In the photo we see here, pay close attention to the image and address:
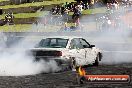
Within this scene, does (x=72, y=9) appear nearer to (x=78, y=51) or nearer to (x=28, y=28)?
(x=28, y=28)

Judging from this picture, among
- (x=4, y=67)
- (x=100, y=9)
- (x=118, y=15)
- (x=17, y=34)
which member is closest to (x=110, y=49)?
(x=118, y=15)

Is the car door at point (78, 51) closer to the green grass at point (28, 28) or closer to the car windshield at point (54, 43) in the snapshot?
the car windshield at point (54, 43)

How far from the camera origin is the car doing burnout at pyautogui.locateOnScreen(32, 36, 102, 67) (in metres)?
16.0

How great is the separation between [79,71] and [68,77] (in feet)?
10.8

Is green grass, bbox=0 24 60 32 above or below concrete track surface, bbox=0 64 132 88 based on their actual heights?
below

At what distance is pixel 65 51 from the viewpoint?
1623 centimetres

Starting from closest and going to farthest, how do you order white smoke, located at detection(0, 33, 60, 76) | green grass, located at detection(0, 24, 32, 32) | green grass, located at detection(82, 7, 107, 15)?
white smoke, located at detection(0, 33, 60, 76) < green grass, located at detection(82, 7, 107, 15) < green grass, located at detection(0, 24, 32, 32)

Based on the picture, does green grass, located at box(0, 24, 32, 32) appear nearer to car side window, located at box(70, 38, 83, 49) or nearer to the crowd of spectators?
the crowd of spectators

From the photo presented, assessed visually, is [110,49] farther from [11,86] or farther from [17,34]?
[11,86]

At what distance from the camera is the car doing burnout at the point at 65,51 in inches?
632

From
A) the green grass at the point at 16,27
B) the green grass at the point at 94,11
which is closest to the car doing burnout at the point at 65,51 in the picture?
the green grass at the point at 94,11

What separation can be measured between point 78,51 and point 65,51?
1.06m

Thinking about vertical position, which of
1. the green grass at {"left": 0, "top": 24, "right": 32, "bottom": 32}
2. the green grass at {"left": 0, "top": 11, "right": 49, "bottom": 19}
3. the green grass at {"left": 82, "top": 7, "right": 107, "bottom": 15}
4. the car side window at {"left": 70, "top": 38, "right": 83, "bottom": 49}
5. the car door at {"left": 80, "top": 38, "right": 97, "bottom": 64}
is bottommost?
the green grass at {"left": 0, "top": 24, "right": 32, "bottom": 32}

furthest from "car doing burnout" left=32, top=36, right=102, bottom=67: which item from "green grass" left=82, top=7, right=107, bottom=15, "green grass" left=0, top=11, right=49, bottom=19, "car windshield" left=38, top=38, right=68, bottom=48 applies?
"green grass" left=0, top=11, right=49, bottom=19
